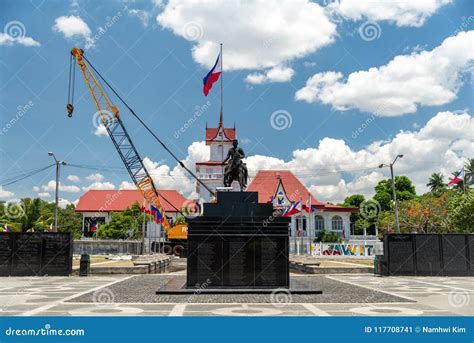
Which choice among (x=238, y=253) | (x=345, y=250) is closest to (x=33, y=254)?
(x=238, y=253)

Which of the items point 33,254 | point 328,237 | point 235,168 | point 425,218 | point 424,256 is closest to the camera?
point 235,168

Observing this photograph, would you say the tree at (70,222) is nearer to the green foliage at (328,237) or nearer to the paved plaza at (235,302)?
the green foliage at (328,237)

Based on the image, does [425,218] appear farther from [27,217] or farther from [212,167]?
[27,217]

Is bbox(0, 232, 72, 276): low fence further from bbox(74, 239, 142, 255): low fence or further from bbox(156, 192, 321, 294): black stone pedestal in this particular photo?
bbox(74, 239, 142, 255): low fence

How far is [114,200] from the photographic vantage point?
91.0 meters

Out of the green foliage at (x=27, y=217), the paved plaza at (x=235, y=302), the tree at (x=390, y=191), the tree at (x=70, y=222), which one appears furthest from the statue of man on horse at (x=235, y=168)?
the tree at (x=390, y=191)

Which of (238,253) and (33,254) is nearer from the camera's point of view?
(238,253)

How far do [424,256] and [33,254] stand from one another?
20644 mm

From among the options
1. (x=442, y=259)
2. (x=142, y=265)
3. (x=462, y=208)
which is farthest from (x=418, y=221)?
(x=142, y=265)

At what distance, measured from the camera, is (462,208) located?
117ft

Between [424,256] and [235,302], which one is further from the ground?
[424,256]

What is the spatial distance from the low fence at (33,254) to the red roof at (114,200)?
63096 millimetres

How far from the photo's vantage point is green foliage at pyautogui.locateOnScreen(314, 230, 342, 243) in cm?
6366

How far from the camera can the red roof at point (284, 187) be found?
6831 centimetres
